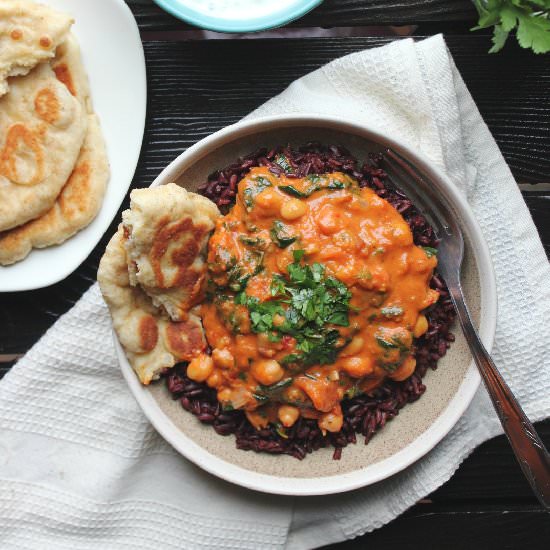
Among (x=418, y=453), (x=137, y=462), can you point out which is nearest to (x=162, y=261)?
(x=137, y=462)

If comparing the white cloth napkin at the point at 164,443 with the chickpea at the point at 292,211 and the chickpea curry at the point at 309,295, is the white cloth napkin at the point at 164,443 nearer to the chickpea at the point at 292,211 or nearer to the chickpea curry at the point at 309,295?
the chickpea curry at the point at 309,295

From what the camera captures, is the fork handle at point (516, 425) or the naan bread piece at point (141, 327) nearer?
the fork handle at point (516, 425)

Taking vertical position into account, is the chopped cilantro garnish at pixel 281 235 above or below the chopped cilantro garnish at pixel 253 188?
below

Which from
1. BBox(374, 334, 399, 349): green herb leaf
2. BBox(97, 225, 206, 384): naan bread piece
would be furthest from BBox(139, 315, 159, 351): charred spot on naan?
BBox(374, 334, 399, 349): green herb leaf

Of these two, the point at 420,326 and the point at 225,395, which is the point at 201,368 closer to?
the point at 225,395

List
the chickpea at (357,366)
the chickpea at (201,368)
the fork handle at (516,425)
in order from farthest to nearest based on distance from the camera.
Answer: the chickpea at (201,368) → the chickpea at (357,366) → the fork handle at (516,425)

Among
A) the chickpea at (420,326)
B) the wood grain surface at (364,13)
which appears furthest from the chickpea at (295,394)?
the wood grain surface at (364,13)

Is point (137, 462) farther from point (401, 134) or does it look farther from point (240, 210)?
point (401, 134)
